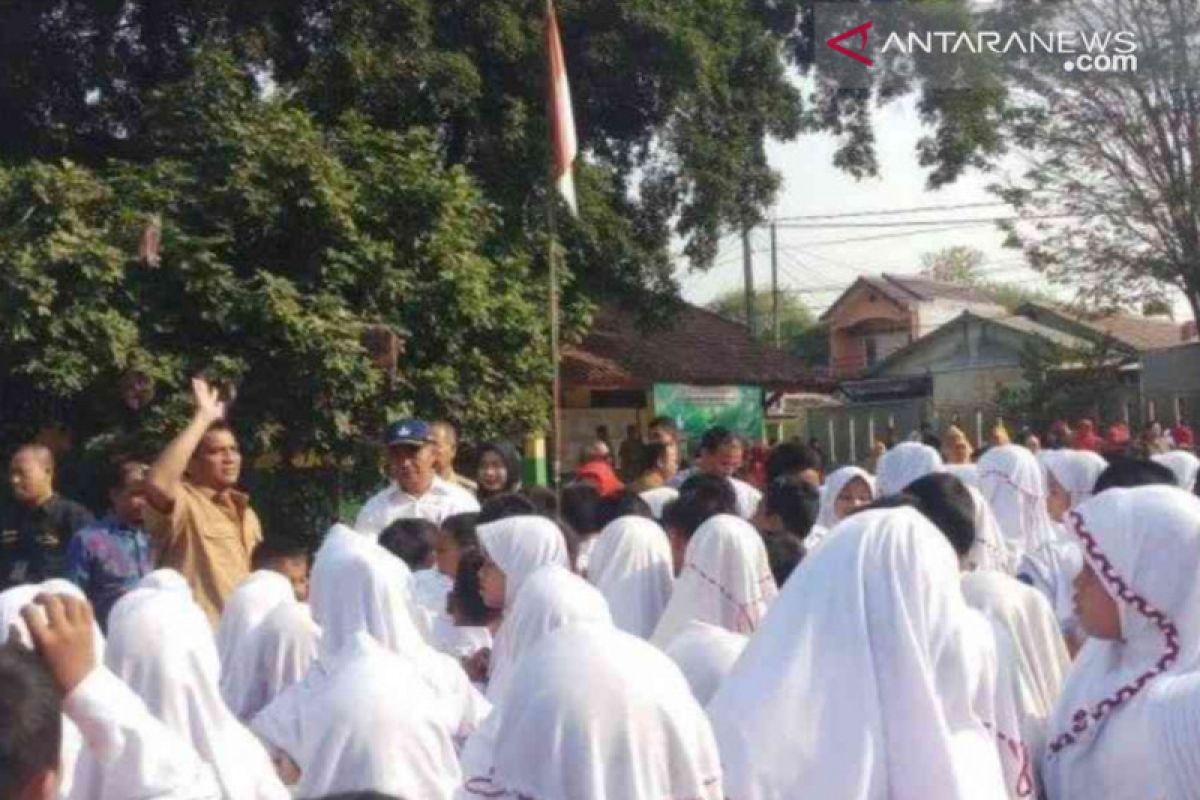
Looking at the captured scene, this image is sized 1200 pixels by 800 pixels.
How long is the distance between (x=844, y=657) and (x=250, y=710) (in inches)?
80.8

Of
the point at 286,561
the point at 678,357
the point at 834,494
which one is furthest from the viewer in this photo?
the point at 678,357

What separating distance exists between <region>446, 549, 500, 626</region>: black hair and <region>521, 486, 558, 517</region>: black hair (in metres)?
1.07

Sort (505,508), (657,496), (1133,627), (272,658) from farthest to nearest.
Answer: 1. (657,496)
2. (505,508)
3. (272,658)
4. (1133,627)

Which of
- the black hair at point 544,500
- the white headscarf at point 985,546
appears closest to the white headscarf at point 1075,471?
the white headscarf at point 985,546

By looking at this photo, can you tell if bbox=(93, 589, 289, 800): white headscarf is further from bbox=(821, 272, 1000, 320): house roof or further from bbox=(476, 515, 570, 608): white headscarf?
bbox=(821, 272, 1000, 320): house roof

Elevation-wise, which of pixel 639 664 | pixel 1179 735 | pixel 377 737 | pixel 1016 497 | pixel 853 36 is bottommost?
pixel 377 737

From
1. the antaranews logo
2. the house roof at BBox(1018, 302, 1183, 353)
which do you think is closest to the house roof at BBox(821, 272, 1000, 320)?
the house roof at BBox(1018, 302, 1183, 353)

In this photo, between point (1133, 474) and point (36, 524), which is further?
point (36, 524)

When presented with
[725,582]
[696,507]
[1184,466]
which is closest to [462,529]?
[696,507]

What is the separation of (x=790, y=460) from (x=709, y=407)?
16344mm

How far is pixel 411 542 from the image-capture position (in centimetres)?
628

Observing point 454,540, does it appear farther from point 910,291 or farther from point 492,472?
point 910,291

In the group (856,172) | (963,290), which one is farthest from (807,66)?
(963,290)

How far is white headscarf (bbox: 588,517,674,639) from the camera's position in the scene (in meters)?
5.51
